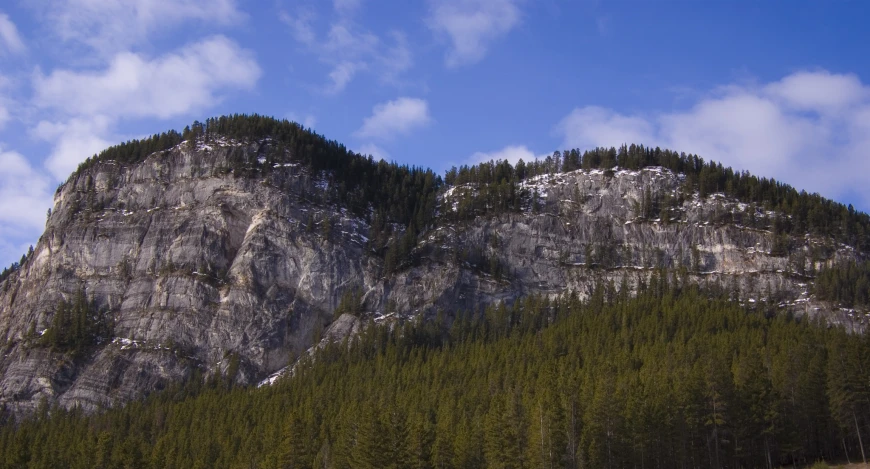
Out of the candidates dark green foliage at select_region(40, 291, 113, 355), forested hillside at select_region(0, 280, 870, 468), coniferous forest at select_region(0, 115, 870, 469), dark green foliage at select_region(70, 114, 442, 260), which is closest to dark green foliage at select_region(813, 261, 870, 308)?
coniferous forest at select_region(0, 115, 870, 469)

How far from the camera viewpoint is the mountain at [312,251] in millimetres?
158875

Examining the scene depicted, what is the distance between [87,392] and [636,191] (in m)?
110

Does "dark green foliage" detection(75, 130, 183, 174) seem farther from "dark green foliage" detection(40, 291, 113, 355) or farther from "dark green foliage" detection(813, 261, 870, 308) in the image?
"dark green foliage" detection(813, 261, 870, 308)

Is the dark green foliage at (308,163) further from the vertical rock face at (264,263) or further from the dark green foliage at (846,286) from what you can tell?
the dark green foliage at (846,286)

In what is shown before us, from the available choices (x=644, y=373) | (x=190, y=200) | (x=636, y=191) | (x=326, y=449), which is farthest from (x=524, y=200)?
(x=326, y=449)

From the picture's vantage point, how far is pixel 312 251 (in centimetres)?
17188

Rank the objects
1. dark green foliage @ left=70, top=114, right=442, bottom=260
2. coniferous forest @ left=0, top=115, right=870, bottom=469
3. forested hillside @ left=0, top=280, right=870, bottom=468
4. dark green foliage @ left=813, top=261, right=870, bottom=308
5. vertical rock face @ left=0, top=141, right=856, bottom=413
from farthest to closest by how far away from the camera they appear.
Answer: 1. dark green foliage @ left=70, top=114, right=442, bottom=260
2. vertical rock face @ left=0, top=141, right=856, bottom=413
3. dark green foliage @ left=813, top=261, right=870, bottom=308
4. coniferous forest @ left=0, top=115, right=870, bottom=469
5. forested hillside @ left=0, top=280, right=870, bottom=468

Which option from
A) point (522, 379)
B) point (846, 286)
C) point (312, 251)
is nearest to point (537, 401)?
point (522, 379)

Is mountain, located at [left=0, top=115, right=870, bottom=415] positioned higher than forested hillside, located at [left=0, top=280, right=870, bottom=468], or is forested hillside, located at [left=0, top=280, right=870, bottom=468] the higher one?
mountain, located at [left=0, top=115, right=870, bottom=415]

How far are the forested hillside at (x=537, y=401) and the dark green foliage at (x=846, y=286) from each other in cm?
1037

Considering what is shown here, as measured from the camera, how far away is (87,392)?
5965 inches

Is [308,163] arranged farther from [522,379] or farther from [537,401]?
[537,401]

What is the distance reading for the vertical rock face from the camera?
158 metres

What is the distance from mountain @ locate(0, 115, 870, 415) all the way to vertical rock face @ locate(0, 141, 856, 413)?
39cm
